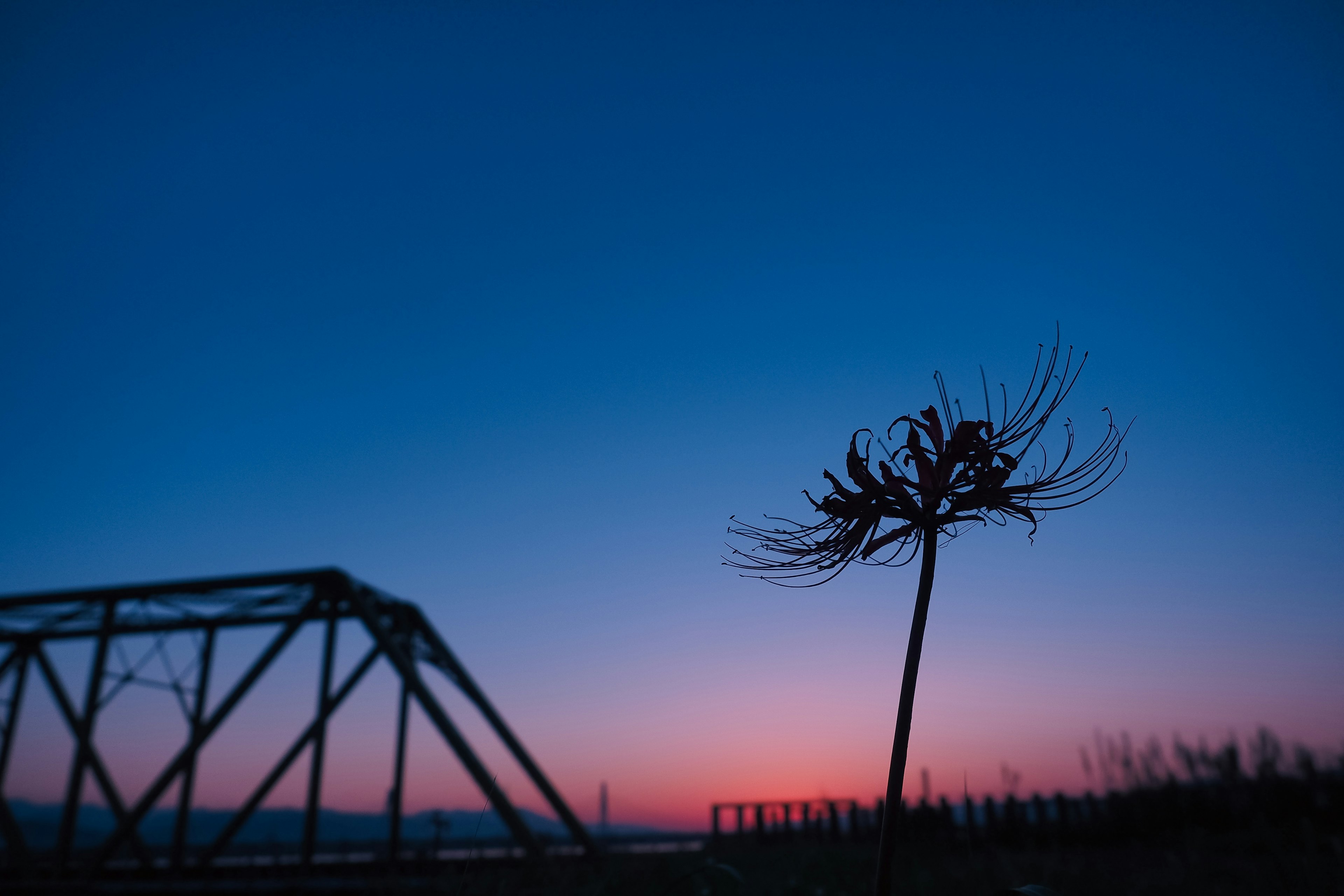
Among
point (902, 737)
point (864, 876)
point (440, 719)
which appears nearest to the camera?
point (902, 737)

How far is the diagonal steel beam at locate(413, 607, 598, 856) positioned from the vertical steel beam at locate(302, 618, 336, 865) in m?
1.35

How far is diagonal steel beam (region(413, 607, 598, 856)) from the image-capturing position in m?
11.9

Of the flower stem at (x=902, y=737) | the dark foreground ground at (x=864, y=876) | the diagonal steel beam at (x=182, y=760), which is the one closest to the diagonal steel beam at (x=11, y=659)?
the diagonal steel beam at (x=182, y=760)

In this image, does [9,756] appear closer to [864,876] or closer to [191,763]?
[191,763]

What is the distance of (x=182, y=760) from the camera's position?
37.6ft

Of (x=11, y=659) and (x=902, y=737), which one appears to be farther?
(x=11, y=659)

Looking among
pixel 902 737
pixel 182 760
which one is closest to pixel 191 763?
pixel 182 760

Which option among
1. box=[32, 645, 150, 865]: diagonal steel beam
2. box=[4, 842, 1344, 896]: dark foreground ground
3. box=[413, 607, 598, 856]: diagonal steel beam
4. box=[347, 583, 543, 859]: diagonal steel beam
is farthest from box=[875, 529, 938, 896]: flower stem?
box=[32, 645, 150, 865]: diagonal steel beam

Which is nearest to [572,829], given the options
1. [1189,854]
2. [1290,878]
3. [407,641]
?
[407,641]

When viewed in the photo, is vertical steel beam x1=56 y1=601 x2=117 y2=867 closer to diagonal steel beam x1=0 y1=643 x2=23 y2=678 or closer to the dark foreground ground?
diagonal steel beam x1=0 y1=643 x2=23 y2=678

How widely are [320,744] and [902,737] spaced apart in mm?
12116

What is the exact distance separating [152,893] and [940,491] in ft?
37.9

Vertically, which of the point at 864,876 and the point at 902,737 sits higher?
the point at 902,737

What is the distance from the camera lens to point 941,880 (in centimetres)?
463
